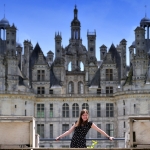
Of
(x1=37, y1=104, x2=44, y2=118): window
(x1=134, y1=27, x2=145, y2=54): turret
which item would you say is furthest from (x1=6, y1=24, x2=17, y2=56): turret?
(x1=134, y1=27, x2=145, y2=54): turret

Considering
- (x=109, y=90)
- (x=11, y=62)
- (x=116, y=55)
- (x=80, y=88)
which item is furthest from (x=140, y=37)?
(x=11, y=62)

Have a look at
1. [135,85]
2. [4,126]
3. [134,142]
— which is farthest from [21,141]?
[135,85]

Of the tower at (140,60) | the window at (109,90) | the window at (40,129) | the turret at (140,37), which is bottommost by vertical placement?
the window at (40,129)

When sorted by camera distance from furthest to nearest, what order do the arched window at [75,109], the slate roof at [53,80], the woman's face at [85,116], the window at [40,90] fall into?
the slate roof at [53,80] < the window at [40,90] < the arched window at [75,109] < the woman's face at [85,116]

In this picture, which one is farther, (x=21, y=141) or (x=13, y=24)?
(x=13, y=24)

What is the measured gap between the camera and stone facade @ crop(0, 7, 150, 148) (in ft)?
173

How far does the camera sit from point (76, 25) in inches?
2325

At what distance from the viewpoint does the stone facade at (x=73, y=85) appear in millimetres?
52594

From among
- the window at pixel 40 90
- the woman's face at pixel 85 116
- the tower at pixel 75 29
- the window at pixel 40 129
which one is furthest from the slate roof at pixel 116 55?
the woman's face at pixel 85 116

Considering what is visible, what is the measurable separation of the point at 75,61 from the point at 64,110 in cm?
626

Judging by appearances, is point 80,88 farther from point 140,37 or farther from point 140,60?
point 140,37

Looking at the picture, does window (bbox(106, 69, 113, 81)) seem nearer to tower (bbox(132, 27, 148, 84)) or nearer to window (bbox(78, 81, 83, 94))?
window (bbox(78, 81, 83, 94))

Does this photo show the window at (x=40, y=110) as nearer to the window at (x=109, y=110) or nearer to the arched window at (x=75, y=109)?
the arched window at (x=75, y=109)

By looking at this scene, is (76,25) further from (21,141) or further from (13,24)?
(21,141)
